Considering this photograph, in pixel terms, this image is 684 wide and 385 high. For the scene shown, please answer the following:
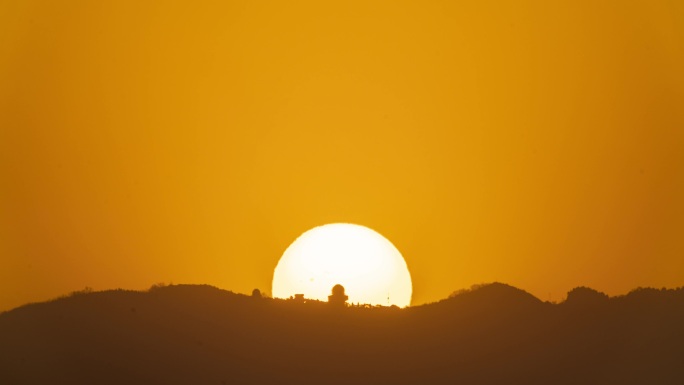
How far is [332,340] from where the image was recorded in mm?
14992

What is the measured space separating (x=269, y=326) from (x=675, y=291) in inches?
286

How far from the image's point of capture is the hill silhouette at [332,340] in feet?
47.1

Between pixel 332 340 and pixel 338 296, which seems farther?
pixel 338 296

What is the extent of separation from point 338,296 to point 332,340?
1.24 metres

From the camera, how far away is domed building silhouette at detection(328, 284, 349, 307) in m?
16.0

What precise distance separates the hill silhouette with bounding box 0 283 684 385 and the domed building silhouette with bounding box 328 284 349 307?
0.60ft

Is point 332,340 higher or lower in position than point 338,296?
lower

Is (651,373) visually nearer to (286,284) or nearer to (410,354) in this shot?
(410,354)

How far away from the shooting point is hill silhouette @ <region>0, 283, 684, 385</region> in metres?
14.4

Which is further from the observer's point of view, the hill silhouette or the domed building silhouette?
the domed building silhouette

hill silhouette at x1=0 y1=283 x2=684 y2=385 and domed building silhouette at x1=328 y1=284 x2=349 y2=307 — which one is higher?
domed building silhouette at x1=328 y1=284 x2=349 y2=307

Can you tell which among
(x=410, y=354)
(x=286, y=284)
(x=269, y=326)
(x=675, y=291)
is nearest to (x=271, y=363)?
(x=269, y=326)

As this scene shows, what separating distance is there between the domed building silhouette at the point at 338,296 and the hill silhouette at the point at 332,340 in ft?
0.60

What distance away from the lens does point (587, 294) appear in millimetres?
16672
